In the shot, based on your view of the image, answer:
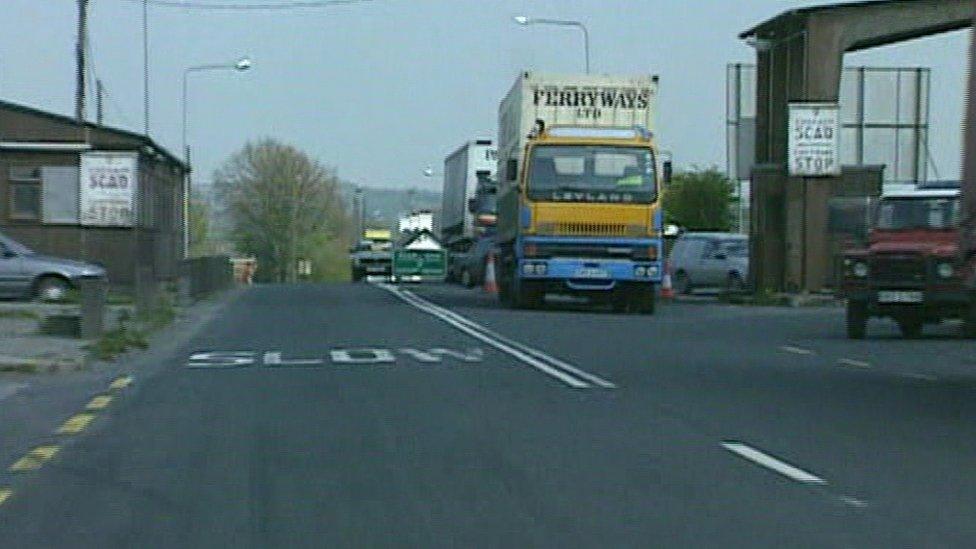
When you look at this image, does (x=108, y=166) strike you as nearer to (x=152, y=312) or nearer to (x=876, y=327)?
(x=152, y=312)

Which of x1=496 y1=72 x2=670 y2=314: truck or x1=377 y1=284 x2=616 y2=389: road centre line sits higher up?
x1=496 y1=72 x2=670 y2=314: truck

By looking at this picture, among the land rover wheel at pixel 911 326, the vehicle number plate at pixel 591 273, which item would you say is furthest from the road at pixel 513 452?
the vehicle number plate at pixel 591 273

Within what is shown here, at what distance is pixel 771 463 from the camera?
39.6ft

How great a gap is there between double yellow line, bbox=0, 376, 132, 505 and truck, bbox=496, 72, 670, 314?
49.8ft

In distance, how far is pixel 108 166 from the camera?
40531 mm

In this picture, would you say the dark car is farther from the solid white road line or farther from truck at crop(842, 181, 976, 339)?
the solid white road line

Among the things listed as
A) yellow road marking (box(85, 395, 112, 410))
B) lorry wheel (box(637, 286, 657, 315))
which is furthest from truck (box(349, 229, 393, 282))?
yellow road marking (box(85, 395, 112, 410))

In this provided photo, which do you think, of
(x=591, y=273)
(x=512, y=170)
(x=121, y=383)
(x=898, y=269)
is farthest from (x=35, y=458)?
(x=512, y=170)

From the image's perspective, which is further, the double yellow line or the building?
the building

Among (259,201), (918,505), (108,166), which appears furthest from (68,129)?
(259,201)

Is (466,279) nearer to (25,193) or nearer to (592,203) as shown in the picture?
(25,193)

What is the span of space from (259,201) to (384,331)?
81.6 m

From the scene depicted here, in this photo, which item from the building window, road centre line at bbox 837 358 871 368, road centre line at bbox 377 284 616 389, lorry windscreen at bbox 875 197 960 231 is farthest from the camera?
the building window

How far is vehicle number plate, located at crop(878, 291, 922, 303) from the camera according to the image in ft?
90.6
